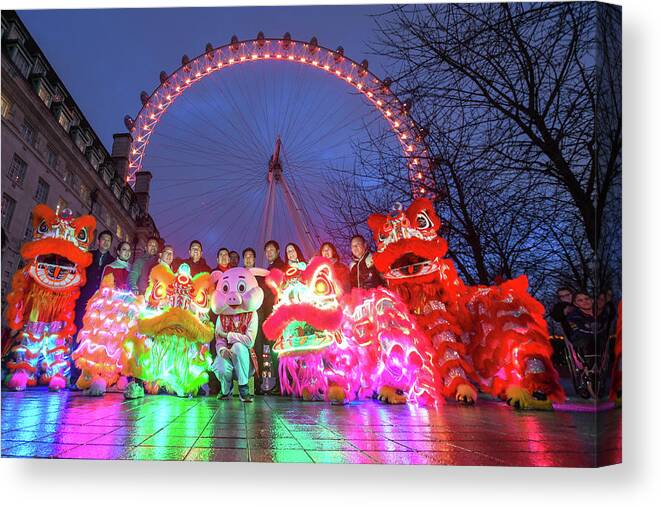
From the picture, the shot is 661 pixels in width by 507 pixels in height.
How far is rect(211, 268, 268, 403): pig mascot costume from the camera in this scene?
4875mm

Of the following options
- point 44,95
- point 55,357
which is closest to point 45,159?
point 44,95

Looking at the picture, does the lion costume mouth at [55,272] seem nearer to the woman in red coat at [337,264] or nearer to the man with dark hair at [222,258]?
the man with dark hair at [222,258]

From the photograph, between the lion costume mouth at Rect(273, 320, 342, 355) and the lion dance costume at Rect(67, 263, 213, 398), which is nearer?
the lion costume mouth at Rect(273, 320, 342, 355)

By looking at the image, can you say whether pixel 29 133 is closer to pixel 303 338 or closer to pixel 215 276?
pixel 215 276

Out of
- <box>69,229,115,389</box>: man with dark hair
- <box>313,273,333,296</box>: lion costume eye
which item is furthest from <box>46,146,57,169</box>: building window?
<box>313,273,333,296</box>: lion costume eye

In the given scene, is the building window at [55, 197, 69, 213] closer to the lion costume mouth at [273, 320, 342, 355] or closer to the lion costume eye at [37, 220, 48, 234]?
the lion costume eye at [37, 220, 48, 234]

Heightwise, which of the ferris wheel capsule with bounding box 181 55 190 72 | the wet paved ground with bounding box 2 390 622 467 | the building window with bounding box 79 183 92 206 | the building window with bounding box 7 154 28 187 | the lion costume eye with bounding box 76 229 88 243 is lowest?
the wet paved ground with bounding box 2 390 622 467

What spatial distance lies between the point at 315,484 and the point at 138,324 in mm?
Answer: 2703

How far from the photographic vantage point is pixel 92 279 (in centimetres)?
599

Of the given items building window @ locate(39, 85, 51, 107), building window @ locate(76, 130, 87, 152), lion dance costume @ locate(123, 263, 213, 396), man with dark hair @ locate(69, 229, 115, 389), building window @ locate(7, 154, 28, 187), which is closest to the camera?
lion dance costume @ locate(123, 263, 213, 396)

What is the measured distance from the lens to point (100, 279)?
596 centimetres

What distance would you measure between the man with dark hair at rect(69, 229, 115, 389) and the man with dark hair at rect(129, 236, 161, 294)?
1.37 feet

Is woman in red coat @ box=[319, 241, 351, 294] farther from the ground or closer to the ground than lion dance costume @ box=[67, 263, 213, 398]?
farther from the ground

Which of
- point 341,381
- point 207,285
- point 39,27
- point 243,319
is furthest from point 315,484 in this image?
point 39,27
